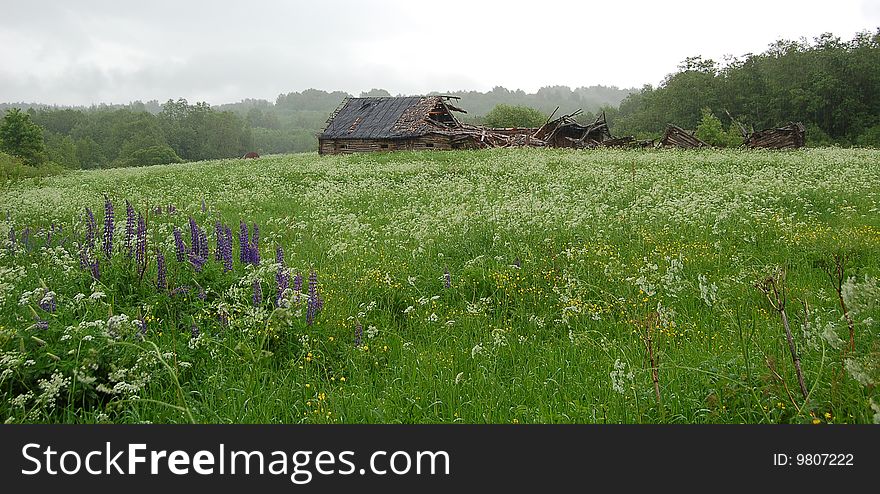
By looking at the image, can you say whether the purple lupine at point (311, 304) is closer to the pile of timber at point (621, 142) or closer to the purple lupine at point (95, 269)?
the purple lupine at point (95, 269)

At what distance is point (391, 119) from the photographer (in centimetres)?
4381

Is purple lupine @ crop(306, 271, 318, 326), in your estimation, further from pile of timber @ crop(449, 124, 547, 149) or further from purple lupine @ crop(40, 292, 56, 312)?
pile of timber @ crop(449, 124, 547, 149)

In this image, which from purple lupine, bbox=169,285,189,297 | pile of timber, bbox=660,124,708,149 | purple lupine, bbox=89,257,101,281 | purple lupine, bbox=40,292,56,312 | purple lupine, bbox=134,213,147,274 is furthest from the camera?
pile of timber, bbox=660,124,708,149

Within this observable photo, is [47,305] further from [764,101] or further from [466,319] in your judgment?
[764,101]

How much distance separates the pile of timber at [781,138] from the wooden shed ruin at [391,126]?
20518 mm

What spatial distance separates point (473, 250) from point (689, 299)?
10.6ft

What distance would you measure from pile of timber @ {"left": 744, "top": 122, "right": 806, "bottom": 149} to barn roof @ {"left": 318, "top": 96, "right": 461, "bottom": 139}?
21.4 metres

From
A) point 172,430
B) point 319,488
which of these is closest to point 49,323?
point 172,430

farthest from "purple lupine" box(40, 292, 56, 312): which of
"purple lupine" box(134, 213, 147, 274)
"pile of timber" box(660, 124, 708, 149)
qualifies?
"pile of timber" box(660, 124, 708, 149)

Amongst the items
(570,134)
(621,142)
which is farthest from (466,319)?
(570,134)

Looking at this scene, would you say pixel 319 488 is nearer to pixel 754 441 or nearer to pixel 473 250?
pixel 754 441

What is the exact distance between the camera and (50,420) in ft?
12.0

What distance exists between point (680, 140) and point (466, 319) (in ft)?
116

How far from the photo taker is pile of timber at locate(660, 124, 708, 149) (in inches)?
1399
